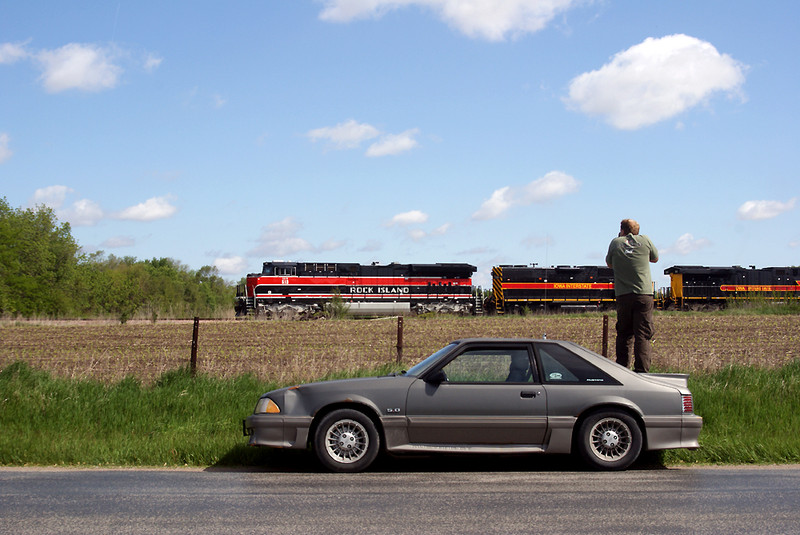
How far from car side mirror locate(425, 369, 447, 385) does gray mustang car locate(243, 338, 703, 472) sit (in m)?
0.01

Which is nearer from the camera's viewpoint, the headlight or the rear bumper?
the rear bumper

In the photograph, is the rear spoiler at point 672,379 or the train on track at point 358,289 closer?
the rear spoiler at point 672,379

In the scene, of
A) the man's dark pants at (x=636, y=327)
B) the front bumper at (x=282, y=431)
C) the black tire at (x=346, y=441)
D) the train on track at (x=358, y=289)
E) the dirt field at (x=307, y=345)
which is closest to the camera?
the black tire at (x=346, y=441)

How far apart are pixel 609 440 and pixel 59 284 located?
209ft

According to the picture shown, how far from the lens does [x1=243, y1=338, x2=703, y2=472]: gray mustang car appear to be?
22.9 ft

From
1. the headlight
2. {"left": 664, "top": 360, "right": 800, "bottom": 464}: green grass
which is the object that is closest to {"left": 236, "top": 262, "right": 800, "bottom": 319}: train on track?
{"left": 664, "top": 360, "right": 800, "bottom": 464}: green grass

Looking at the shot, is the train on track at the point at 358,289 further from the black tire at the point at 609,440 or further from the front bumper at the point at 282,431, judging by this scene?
the black tire at the point at 609,440

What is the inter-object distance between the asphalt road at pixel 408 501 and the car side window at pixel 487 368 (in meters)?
0.92

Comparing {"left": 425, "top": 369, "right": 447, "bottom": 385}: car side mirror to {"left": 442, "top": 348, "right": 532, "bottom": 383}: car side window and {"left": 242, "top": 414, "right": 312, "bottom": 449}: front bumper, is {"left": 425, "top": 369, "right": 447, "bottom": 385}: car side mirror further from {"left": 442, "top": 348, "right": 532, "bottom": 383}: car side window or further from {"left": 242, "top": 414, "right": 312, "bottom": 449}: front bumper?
{"left": 242, "top": 414, "right": 312, "bottom": 449}: front bumper

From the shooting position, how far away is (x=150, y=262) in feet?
386

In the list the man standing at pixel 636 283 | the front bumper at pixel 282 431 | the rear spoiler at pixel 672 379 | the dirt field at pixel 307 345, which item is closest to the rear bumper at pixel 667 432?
the rear spoiler at pixel 672 379

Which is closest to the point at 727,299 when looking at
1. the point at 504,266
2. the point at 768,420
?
the point at 504,266

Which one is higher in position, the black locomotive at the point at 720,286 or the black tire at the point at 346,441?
the black locomotive at the point at 720,286

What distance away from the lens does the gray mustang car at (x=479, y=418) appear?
22.9ft
